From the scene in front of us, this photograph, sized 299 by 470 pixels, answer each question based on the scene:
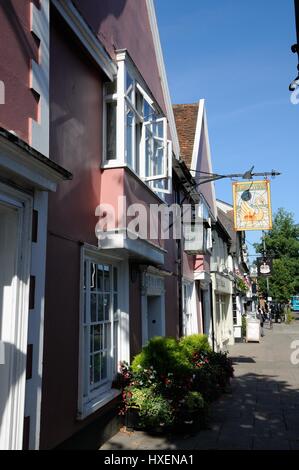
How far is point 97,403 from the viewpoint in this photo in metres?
5.38

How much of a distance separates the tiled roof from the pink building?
16.1 ft

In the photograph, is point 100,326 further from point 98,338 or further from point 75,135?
point 75,135

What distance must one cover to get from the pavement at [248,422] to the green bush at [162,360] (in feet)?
2.90

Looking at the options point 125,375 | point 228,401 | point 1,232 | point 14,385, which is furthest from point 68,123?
point 228,401

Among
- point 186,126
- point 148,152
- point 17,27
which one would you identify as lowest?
point 17,27

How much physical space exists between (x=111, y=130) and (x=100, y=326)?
114 inches

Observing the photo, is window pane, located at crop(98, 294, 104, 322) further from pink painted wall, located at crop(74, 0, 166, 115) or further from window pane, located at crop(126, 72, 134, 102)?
pink painted wall, located at crop(74, 0, 166, 115)

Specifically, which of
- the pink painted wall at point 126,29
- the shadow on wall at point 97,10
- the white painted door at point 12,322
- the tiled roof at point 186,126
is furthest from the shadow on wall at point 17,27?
the tiled roof at point 186,126

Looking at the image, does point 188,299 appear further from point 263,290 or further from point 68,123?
point 263,290

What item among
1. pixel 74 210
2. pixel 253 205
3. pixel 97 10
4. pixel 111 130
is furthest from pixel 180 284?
pixel 253 205

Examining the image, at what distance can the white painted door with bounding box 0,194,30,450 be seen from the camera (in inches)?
141

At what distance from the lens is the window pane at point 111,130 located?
20.9 ft

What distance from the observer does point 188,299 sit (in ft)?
42.4

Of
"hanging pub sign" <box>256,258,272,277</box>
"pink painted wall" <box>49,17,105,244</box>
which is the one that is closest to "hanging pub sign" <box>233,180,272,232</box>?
"pink painted wall" <box>49,17,105,244</box>
